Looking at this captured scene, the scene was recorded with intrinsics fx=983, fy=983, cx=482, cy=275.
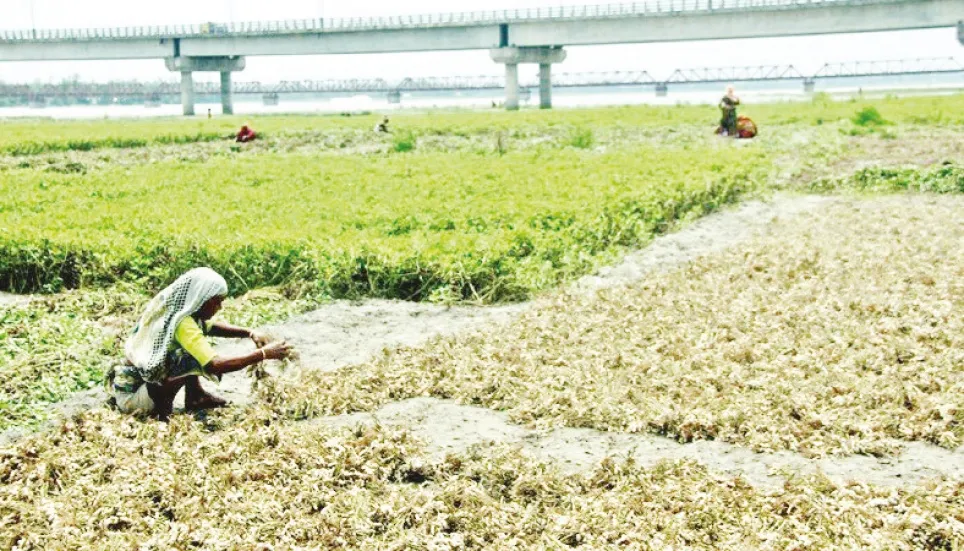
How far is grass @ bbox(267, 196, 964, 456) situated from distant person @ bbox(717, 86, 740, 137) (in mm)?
22287

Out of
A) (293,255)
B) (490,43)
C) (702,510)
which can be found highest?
(490,43)

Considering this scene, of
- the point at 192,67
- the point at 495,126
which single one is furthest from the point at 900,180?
the point at 192,67

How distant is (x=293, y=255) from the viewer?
1188 cm

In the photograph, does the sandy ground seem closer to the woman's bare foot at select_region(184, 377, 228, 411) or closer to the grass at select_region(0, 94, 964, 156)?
the woman's bare foot at select_region(184, 377, 228, 411)

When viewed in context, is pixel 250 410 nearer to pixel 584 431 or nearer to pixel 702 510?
pixel 584 431

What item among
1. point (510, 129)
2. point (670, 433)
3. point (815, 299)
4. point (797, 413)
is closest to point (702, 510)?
point (670, 433)

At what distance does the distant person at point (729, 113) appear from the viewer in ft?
111

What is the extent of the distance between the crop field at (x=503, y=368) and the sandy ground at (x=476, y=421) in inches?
2.8

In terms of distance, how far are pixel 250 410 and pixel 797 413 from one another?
4.18 metres

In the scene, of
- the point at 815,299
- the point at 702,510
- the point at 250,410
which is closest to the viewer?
the point at 702,510

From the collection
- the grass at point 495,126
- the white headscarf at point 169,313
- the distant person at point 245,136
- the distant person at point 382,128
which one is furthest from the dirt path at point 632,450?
the distant person at point 382,128

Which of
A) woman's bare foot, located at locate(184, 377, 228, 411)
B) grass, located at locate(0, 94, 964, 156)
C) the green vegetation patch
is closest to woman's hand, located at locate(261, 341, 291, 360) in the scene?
woman's bare foot, located at locate(184, 377, 228, 411)

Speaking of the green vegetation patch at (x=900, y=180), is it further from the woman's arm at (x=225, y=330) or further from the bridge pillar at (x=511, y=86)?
the bridge pillar at (x=511, y=86)

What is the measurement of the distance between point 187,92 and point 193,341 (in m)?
89.9
